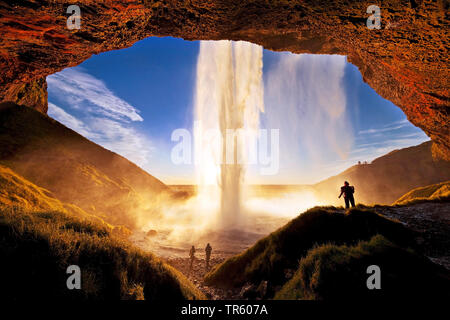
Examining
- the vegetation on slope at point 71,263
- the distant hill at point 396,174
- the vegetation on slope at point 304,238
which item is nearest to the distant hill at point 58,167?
the vegetation on slope at point 71,263

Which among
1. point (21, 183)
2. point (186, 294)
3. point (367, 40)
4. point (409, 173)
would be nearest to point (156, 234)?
point (21, 183)

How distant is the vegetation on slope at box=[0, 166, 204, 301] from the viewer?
3.37m

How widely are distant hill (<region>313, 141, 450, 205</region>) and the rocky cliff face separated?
5659 cm

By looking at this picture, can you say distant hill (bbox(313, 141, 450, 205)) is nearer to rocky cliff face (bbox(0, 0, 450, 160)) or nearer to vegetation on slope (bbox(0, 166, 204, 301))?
rocky cliff face (bbox(0, 0, 450, 160))

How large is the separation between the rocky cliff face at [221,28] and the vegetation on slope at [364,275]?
8087 millimetres

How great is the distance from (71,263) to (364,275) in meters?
6.63

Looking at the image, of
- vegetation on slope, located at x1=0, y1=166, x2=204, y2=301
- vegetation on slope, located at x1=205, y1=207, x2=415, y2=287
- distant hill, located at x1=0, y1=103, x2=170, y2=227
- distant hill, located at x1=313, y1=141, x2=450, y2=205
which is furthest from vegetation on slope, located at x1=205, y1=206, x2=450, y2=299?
distant hill, located at x1=313, y1=141, x2=450, y2=205

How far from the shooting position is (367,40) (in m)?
8.49

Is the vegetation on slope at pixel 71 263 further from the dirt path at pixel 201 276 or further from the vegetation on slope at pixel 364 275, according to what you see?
the vegetation on slope at pixel 364 275

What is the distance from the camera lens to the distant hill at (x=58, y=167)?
89.9 ft

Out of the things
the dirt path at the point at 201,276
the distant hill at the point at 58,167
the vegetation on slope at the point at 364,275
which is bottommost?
the dirt path at the point at 201,276

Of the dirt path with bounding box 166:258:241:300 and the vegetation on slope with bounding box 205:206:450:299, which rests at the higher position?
the vegetation on slope with bounding box 205:206:450:299

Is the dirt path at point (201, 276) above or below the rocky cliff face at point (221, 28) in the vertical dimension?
below

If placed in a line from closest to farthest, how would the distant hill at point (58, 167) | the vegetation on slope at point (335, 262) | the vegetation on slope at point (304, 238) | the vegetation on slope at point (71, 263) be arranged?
the vegetation on slope at point (71, 263) < the vegetation on slope at point (335, 262) < the vegetation on slope at point (304, 238) < the distant hill at point (58, 167)
